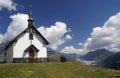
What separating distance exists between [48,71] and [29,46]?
18694 millimetres

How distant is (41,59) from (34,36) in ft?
23.4

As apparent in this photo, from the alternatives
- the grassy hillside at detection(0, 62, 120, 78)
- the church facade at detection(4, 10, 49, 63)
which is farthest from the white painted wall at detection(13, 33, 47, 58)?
the grassy hillside at detection(0, 62, 120, 78)

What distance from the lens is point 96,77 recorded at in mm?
46688

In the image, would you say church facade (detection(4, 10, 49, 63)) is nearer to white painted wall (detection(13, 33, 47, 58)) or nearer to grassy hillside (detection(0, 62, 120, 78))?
white painted wall (detection(13, 33, 47, 58))

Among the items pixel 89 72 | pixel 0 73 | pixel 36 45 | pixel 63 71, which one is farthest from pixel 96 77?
pixel 36 45

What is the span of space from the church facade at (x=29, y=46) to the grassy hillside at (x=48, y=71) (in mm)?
11468

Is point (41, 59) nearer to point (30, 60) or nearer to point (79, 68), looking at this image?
point (30, 60)

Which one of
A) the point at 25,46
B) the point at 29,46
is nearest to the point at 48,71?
the point at 29,46

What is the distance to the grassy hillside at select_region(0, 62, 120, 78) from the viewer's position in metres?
40.5

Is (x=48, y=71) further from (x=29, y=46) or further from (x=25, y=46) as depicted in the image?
(x=25, y=46)

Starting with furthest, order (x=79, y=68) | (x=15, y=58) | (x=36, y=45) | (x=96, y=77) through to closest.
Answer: (x=36, y=45) < (x=15, y=58) < (x=79, y=68) < (x=96, y=77)

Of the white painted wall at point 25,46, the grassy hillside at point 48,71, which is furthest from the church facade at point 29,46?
the grassy hillside at point 48,71

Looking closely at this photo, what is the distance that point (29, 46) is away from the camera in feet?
208

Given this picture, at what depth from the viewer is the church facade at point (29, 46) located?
61625mm
